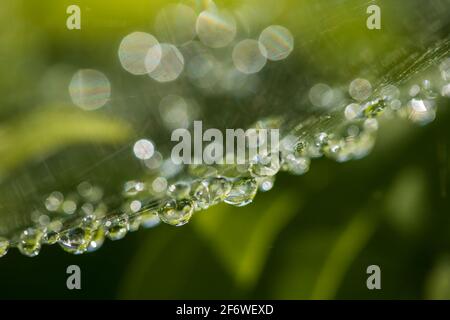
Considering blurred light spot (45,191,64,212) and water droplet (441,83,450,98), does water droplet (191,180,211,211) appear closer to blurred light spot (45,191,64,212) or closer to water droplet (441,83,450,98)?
blurred light spot (45,191,64,212)

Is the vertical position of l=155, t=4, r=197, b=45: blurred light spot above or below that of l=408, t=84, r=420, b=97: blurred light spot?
above

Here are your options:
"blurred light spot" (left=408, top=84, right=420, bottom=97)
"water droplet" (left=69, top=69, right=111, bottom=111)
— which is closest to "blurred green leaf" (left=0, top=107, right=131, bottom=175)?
"water droplet" (left=69, top=69, right=111, bottom=111)

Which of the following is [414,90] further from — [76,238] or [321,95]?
[76,238]

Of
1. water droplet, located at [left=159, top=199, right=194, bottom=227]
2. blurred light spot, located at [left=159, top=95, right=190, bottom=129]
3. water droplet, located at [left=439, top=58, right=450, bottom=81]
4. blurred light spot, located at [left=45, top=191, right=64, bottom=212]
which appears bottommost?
water droplet, located at [left=159, top=199, right=194, bottom=227]

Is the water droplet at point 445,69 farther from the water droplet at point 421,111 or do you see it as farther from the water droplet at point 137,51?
the water droplet at point 137,51

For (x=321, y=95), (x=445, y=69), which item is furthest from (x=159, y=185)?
(x=445, y=69)

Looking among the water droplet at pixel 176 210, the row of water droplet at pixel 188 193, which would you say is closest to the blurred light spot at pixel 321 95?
the row of water droplet at pixel 188 193
